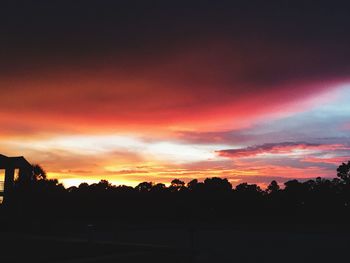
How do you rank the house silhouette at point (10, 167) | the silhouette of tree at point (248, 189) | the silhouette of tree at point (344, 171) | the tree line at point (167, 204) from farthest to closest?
the silhouette of tree at point (344, 171) → the silhouette of tree at point (248, 189) → the house silhouette at point (10, 167) → the tree line at point (167, 204)

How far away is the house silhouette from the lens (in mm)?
35294

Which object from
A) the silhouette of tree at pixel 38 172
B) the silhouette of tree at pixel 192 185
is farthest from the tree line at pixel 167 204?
the silhouette of tree at pixel 192 185

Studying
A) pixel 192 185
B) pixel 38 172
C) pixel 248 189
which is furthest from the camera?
pixel 192 185

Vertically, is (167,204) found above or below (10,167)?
below

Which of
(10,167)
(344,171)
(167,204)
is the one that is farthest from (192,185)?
(10,167)

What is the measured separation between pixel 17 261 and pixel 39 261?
21.7 inches

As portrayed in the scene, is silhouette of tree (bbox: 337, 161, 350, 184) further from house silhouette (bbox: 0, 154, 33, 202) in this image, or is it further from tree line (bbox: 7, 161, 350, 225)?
house silhouette (bbox: 0, 154, 33, 202)

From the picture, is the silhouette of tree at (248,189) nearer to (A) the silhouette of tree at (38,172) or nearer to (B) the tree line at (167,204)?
(B) the tree line at (167,204)

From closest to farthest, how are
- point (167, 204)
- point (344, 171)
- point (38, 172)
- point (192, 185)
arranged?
1. point (38, 172)
2. point (167, 204)
3. point (344, 171)
4. point (192, 185)

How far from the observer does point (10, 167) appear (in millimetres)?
36188

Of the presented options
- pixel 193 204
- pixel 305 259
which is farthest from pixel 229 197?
pixel 305 259

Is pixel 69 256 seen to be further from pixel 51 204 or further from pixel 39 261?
pixel 51 204

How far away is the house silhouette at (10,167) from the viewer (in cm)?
3529

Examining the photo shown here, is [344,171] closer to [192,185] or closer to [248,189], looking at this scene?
[248,189]
